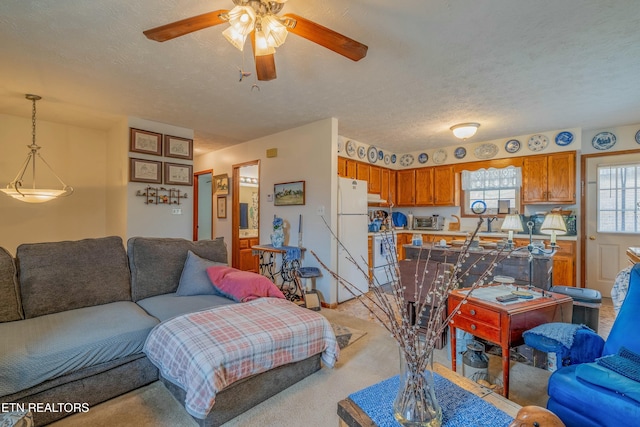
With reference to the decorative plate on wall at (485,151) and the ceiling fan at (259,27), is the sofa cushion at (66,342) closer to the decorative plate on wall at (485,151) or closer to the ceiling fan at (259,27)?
the ceiling fan at (259,27)

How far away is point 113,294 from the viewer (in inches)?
96.0

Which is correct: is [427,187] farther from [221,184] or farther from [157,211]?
[157,211]

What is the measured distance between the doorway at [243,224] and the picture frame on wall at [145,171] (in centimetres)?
144

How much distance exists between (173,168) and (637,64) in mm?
5168

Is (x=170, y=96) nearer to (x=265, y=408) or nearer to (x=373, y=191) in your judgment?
(x=265, y=408)

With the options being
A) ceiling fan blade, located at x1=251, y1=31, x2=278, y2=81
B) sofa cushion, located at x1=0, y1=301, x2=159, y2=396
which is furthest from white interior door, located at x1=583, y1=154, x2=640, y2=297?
sofa cushion, located at x1=0, y1=301, x2=159, y2=396

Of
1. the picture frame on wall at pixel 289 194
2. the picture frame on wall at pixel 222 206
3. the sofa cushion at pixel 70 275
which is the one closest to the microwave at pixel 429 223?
the picture frame on wall at pixel 289 194

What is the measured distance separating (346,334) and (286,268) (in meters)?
1.53

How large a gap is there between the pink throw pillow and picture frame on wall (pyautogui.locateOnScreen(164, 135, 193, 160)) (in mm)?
2364

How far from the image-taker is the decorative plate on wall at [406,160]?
610cm

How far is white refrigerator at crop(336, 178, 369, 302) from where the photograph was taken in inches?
161

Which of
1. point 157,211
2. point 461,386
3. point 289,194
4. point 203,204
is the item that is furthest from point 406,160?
point 461,386

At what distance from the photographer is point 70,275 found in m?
2.30

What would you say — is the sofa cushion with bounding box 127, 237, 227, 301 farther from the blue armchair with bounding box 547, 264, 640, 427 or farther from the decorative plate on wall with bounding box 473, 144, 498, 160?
the decorative plate on wall with bounding box 473, 144, 498, 160
